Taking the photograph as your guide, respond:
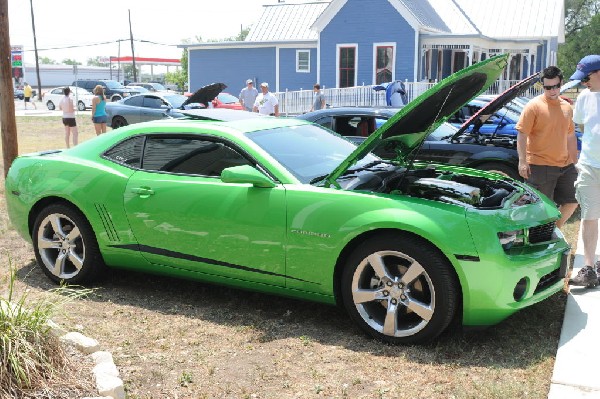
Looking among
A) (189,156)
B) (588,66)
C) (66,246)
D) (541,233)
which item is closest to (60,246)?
(66,246)

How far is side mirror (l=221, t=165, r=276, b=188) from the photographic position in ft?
15.2

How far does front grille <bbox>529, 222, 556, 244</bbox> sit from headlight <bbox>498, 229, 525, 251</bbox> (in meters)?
0.15

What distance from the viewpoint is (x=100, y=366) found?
3.68 meters

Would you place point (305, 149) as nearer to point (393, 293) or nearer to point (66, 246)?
point (393, 293)

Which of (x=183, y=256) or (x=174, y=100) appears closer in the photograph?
(x=183, y=256)

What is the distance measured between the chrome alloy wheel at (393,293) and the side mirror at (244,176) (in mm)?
905

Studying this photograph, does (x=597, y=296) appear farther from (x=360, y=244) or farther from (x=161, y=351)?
(x=161, y=351)

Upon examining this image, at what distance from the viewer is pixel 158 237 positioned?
516 centimetres

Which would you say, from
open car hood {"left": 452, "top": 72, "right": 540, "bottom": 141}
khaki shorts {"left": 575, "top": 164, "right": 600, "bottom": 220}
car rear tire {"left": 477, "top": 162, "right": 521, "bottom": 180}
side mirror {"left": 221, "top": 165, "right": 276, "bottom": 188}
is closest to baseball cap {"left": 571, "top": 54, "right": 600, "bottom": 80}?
khaki shorts {"left": 575, "top": 164, "right": 600, "bottom": 220}

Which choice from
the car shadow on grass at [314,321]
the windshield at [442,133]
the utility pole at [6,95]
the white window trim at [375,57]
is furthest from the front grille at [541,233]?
the white window trim at [375,57]

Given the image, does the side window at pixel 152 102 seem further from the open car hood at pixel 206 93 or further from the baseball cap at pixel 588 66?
the baseball cap at pixel 588 66

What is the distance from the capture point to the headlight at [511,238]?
421 centimetres

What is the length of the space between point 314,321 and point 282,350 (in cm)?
59

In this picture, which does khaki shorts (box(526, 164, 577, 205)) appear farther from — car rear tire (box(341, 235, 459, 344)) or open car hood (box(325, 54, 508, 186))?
car rear tire (box(341, 235, 459, 344))
